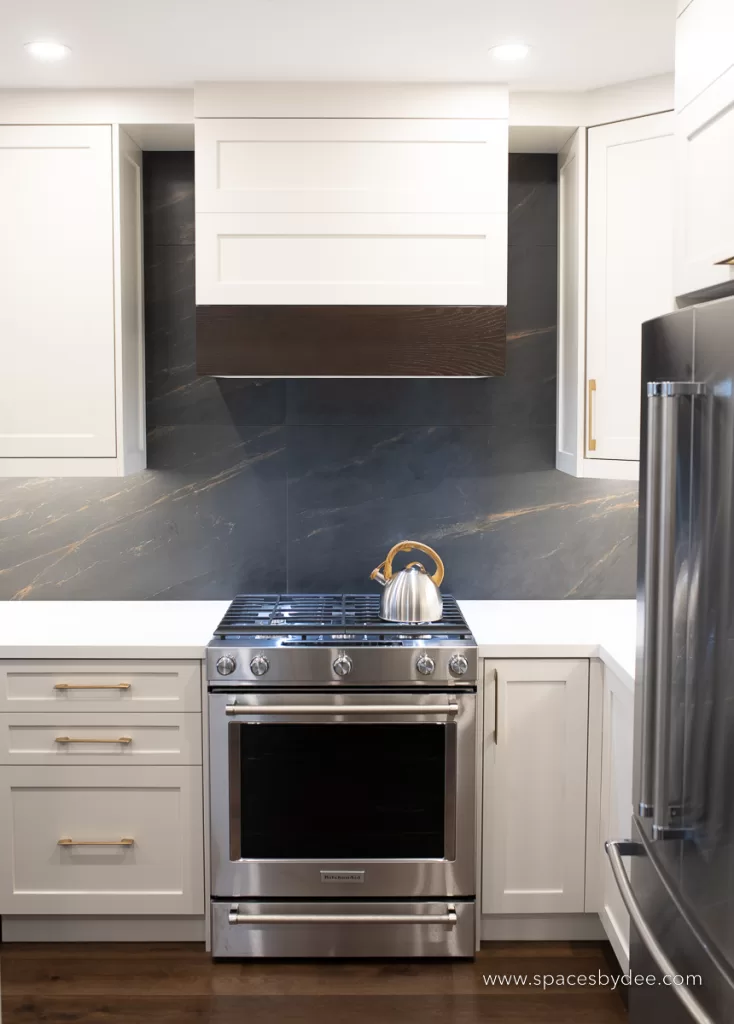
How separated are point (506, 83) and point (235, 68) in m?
0.75

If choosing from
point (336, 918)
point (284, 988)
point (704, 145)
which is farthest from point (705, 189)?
point (284, 988)

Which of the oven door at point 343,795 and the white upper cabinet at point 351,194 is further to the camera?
the white upper cabinet at point 351,194

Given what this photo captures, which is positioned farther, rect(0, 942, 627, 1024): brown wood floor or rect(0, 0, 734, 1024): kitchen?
rect(0, 0, 734, 1024): kitchen

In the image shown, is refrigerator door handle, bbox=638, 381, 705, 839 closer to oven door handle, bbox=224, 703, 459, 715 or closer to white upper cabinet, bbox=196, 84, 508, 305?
oven door handle, bbox=224, 703, 459, 715

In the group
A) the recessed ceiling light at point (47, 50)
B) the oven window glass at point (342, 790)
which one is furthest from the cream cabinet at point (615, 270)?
the recessed ceiling light at point (47, 50)

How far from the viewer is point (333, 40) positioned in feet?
7.67

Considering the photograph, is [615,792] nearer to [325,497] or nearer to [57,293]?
[325,497]

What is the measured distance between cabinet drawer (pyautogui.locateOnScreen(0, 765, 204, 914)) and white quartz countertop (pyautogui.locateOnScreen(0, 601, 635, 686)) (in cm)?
34

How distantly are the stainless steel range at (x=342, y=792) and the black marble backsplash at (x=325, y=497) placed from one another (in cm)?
63

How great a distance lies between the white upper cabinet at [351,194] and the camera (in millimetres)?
2639

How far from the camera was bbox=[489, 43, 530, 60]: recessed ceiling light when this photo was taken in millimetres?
2371

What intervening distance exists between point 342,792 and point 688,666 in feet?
4.48

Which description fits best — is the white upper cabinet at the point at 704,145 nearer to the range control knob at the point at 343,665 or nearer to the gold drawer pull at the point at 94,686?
the range control knob at the point at 343,665

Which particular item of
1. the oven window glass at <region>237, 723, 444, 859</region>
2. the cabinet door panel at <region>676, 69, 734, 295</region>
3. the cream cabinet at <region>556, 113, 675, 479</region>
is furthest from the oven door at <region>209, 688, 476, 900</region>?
the cabinet door panel at <region>676, 69, 734, 295</region>
